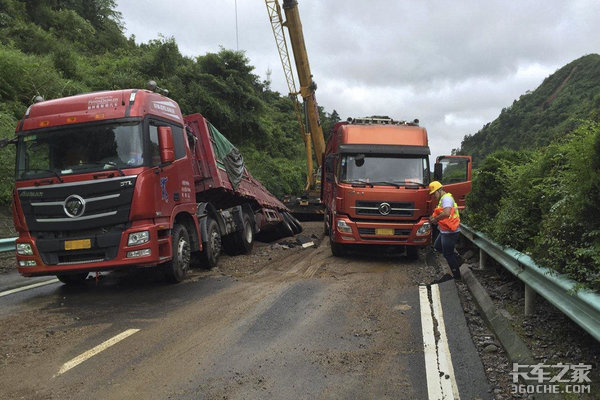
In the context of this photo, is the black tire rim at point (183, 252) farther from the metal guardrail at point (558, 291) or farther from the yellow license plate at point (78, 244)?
the metal guardrail at point (558, 291)

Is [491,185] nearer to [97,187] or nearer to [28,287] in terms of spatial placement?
[97,187]

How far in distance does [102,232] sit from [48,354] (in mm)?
2311

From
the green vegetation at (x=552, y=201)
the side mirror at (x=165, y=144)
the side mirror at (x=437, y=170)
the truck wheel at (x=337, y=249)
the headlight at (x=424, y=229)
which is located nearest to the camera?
the green vegetation at (x=552, y=201)

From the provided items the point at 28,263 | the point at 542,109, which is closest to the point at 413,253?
the point at 28,263

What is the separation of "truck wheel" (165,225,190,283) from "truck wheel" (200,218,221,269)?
38.3 inches

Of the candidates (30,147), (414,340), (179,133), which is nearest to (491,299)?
(414,340)

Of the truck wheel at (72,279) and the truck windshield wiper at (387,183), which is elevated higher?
the truck windshield wiper at (387,183)

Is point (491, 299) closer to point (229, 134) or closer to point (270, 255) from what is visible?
point (270, 255)

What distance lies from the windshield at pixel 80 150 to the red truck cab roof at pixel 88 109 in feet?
0.44

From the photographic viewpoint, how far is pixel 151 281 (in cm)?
760

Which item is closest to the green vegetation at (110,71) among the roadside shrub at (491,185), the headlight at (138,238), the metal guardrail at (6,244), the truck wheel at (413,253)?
the metal guardrail at (6,244)

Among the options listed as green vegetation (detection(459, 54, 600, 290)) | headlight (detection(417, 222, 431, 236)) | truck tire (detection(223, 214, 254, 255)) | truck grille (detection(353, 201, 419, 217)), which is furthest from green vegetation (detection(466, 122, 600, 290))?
truck tire (detection(223, 214, 254, 255))

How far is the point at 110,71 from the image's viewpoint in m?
21.4

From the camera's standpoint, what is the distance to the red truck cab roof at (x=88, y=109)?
651cm
